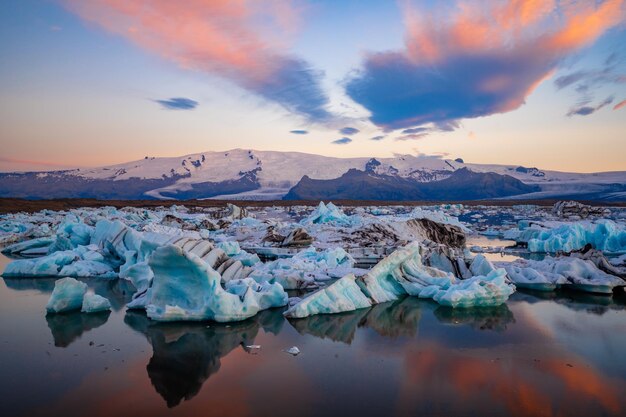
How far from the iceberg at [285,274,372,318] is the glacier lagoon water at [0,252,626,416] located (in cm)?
17

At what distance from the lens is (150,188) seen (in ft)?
408

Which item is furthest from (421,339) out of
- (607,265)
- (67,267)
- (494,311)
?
(67,267)

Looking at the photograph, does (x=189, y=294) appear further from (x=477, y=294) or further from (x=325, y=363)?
(x=477, y=294)

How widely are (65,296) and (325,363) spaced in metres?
4.73

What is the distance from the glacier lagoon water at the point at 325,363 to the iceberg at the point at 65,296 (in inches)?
7.9

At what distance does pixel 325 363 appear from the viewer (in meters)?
5.01

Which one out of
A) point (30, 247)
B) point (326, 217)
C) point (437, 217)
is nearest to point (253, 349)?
point (30, 247)

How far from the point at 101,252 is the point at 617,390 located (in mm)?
11546

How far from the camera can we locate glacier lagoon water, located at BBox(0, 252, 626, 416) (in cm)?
398

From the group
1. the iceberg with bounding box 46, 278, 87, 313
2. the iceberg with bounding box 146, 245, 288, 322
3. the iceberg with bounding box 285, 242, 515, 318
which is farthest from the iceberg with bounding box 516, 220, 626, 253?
the iceberg with bounding box 46, 278, 87, 313

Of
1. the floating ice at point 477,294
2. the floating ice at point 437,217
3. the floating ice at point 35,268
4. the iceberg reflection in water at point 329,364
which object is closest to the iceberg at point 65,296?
the iceberg reflection in water at point 329,364

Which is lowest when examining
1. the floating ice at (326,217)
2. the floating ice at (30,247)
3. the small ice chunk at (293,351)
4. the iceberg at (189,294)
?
the floating ice at (30,247)

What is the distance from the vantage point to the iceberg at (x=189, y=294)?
6.38 m

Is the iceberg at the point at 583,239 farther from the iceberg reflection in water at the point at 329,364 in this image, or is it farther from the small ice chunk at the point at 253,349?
the small ice chunk at the point at 253,349
